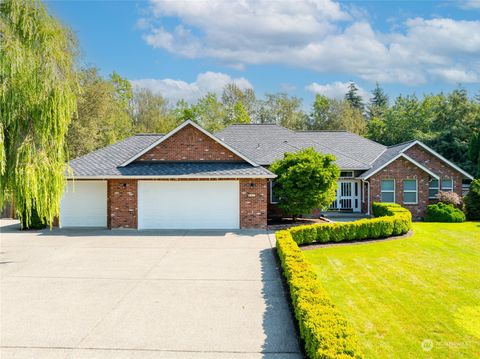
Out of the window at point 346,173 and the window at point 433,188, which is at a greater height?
the window at point 346,173

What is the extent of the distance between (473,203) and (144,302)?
20.5m

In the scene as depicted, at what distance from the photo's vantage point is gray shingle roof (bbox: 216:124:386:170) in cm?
2348

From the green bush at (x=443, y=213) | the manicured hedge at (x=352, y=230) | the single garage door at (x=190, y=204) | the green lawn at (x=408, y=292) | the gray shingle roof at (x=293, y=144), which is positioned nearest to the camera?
the green lawn at (x=408, y=292)

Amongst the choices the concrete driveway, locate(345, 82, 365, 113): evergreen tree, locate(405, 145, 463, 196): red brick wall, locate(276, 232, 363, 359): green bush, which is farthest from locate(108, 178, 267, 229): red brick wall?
locate(345, 82, 365, 113): evergreen tree

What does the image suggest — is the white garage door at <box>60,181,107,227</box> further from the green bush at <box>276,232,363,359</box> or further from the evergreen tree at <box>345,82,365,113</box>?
the evergreen tree at <box>345,82,365,113</box>

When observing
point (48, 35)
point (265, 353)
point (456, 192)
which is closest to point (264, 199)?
point (48, 35)

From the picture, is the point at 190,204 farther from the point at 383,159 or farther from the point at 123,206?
the point at 383,159

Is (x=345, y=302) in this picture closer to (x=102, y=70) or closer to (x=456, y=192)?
(x=456, y=192)

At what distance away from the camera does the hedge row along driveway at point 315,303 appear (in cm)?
503

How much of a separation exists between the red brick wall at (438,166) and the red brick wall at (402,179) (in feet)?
5.63

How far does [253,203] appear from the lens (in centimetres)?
1741

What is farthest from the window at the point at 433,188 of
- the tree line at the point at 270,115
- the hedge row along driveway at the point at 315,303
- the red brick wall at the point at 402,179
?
the tree line at the point at 270,115

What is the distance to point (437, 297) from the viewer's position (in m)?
8.67

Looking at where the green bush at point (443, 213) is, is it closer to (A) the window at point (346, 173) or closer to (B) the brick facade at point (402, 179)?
(B) the brick facade at point (402, 179)
